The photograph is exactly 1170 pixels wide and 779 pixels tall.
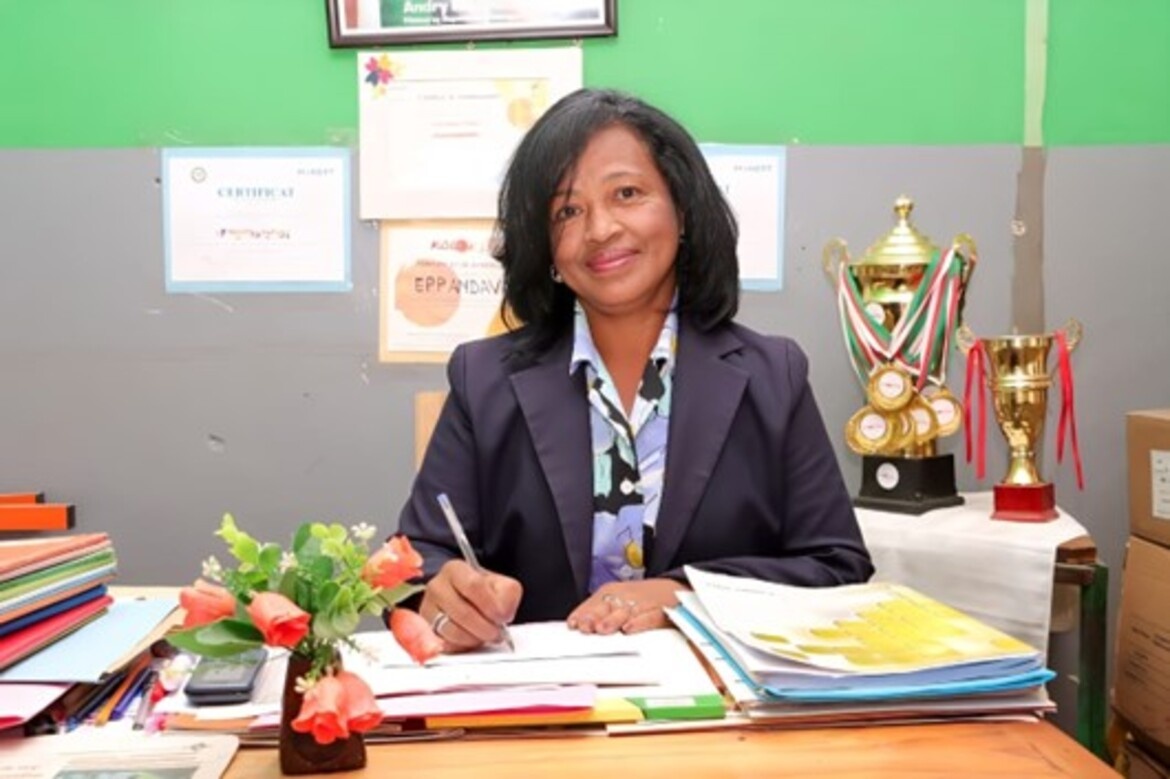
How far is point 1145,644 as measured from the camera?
1.82 meters

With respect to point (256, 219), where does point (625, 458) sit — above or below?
below

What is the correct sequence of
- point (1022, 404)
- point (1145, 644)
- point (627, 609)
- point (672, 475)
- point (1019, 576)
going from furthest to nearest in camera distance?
1. point (1022, 404)
2. point (1145, 644)
3. point (1019, 576)
4. point (672, 475)
5. point (627, 609)

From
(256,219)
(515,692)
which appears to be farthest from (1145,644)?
(256,219)

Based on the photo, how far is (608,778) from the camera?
705mm

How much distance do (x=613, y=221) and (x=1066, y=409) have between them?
1069 mm

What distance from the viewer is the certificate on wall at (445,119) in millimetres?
2207

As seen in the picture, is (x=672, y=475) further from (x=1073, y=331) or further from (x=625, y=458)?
(x=1073, y=331)

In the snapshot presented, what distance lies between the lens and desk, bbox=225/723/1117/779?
0.71m

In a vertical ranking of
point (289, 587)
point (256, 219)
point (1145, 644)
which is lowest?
point (1145, 644)

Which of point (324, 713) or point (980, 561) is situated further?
point (980, 561)

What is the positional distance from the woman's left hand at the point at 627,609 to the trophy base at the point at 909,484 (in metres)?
0.94

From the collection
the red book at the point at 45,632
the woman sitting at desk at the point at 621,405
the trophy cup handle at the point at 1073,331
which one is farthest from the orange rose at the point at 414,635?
the trophy cup handle at the point at 1073,331

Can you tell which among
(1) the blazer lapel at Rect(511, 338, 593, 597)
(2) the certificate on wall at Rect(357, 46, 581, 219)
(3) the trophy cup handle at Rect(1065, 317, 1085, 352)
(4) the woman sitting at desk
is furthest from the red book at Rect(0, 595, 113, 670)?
(3) the trophy cup handle at Rect(1065, 317, 1085, 352)

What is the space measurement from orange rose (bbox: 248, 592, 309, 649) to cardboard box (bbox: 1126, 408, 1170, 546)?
1.55 metres
